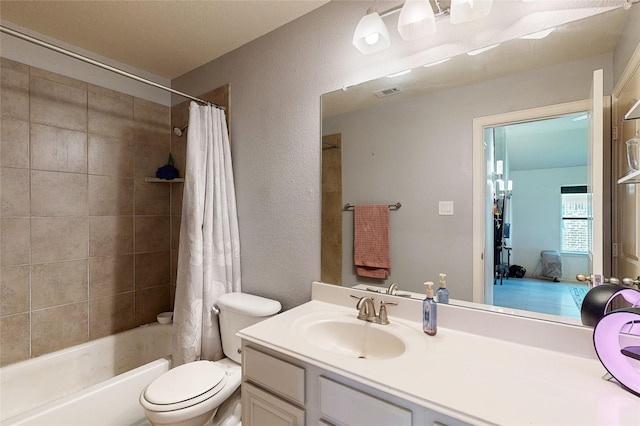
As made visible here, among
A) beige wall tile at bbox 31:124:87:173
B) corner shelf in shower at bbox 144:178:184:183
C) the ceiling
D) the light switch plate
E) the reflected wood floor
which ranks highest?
the ceiling

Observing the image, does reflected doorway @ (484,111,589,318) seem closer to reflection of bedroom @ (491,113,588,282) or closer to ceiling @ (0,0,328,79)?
reflection of bedroom @ (491,113,588,282)

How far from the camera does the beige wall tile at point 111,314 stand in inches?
78.2

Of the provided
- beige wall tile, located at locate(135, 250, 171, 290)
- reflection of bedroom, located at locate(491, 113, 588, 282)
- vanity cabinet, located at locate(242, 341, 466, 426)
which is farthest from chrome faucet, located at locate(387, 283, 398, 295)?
beige wall tile, located at locate(135, 250, 171, 290)

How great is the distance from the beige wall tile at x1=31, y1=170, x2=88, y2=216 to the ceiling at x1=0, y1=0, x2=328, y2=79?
0.88 m

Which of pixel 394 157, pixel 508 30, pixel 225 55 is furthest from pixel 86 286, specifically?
pixel 508 30

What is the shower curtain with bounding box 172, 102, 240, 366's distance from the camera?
1.66 meters

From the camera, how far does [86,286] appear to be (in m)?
1.96

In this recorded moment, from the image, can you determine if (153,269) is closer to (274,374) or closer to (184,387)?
(184,387)

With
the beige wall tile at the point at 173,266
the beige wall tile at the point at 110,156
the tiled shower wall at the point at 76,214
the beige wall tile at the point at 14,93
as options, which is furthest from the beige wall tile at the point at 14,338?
the beige wall tile at the point at 14,93

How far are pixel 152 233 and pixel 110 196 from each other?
41 centimetres

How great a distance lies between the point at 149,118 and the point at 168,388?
200cm

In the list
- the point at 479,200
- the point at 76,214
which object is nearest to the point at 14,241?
the point at 76,214

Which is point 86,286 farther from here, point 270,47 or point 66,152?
point 270,47

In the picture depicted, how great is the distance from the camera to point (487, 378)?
0.80 meters
